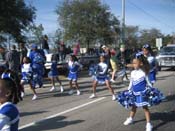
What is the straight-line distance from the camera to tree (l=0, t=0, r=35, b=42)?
1054 inches

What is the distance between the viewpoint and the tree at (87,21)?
150ft

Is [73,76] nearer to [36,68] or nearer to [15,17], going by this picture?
[36,68]

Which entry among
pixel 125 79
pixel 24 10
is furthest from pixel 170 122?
pixel 24 10

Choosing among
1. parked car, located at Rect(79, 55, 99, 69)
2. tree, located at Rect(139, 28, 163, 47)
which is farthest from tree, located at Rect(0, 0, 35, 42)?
tree, located at Rect(139, 28, 163, 47)

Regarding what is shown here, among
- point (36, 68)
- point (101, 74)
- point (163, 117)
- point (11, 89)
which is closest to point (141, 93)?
point (163, 117)

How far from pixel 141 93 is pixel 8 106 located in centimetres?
555

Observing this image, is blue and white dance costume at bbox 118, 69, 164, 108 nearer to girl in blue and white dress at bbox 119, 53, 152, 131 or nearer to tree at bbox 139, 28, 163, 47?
girl in blue and white dress at bbox 119, 53, 152, 131

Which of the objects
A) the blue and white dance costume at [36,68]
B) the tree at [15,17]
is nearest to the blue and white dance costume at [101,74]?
the blue and white dance costume at [36,68]

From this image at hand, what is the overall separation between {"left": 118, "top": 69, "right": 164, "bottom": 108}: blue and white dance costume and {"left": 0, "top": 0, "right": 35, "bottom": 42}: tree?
59.9 feet

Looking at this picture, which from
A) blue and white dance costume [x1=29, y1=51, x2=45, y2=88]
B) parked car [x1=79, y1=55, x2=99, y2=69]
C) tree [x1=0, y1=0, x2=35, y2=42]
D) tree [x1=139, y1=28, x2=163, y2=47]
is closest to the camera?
blue and white dance costume [x1=29, y1=51, x2=45, y2=88]

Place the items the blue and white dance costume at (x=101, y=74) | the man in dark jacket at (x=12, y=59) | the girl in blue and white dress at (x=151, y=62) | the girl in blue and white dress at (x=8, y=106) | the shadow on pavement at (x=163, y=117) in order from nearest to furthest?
the girl in blue and white dress at (x=8, y=106), the shadow on pavement at (x=163, y=117), the girl in blue and white dress at (x=151, y=62), the blue and white dance costume at (x=101, y=74), the man in dark jacket at (x=12, y=59)

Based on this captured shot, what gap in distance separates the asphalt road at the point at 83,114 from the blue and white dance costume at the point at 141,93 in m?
0.53

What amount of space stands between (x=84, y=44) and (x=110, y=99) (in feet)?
111

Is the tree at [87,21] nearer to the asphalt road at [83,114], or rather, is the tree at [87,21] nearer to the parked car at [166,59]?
the parked car at [166,59]
